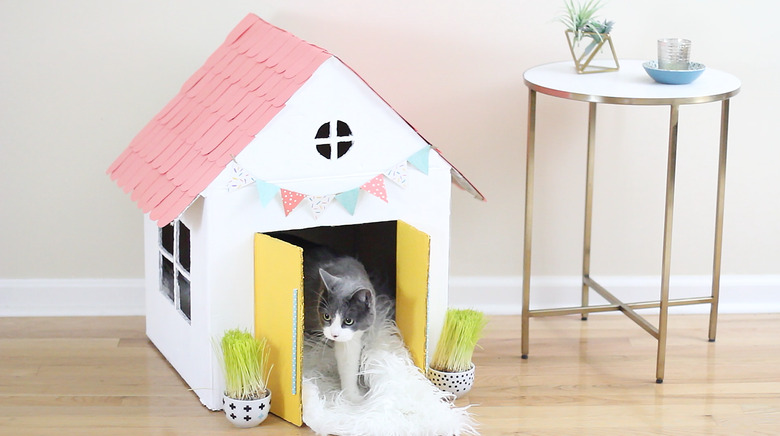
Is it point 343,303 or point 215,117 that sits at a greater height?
point 215,117

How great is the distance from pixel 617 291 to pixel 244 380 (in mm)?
1280

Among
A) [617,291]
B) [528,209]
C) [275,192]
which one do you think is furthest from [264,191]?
[617,291]

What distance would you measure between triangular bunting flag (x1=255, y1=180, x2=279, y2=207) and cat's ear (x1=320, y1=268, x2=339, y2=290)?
21 cm

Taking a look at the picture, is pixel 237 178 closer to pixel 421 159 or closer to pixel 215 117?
pixel 215 117

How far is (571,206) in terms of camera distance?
2939 millimetres

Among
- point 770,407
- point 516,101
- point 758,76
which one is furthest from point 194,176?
point 758,76

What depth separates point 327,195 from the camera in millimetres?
2289

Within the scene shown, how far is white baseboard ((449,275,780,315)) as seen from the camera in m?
2.97

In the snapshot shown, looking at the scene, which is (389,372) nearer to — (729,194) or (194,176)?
(194,176)

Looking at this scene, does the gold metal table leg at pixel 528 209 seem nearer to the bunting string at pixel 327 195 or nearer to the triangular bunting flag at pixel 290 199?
the bunting string at pixel 327 195

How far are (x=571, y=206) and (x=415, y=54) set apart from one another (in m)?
0.64

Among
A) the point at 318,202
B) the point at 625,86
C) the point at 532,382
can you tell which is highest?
the point at 625,86

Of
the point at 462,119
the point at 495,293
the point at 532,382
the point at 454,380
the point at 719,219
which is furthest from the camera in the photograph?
the point at 495,293

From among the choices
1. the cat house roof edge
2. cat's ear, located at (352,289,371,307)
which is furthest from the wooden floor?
the cat house roof edge
